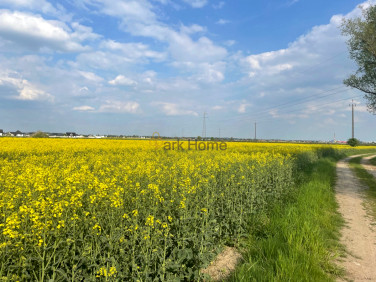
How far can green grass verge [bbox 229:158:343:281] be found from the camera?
373cm

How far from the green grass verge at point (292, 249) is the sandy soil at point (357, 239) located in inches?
8.4

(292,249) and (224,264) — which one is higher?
(292,249)

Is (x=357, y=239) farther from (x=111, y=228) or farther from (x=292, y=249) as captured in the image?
(x=111, y=228)

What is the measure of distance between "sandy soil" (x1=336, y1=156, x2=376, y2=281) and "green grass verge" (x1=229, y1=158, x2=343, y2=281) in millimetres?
213

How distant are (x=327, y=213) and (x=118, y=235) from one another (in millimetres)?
6901

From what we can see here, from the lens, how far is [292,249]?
4297 mm

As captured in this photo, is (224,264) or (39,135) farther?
(39,135)

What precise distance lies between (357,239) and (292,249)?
2554 mm

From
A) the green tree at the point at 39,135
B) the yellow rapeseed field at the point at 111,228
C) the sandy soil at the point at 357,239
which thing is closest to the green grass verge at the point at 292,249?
the sandy soil at the point at 357,239

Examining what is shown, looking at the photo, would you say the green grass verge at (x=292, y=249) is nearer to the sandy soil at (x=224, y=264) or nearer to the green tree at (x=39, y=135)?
the sandy soil at (x=224, y=264)

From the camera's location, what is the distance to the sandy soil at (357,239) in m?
4.17

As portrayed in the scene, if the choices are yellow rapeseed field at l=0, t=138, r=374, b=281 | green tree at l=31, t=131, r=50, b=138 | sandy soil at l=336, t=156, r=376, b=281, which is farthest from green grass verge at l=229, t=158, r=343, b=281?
green tree at l=31, t=131, r=50, b=138

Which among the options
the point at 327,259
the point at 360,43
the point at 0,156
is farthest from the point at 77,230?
the point at 360,43

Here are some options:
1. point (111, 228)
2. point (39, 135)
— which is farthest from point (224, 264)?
point (39, 135)
